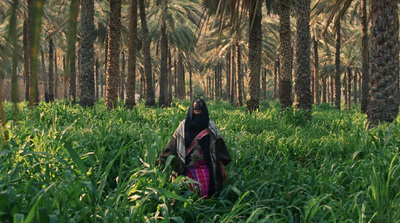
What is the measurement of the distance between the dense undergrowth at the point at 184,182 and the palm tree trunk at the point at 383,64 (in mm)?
1285

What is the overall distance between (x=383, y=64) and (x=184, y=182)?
18.5ft

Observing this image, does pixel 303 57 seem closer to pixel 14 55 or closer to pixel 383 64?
pixel 383 64

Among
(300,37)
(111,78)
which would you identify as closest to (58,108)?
(111,78)

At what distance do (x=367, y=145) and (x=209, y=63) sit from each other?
31697 mm

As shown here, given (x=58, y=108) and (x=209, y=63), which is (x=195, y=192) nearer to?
(x=58, y=108)

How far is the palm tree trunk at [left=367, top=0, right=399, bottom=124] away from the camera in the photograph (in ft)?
23.8

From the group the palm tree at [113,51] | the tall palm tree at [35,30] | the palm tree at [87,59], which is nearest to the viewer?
the tall palm tree at [35,30]

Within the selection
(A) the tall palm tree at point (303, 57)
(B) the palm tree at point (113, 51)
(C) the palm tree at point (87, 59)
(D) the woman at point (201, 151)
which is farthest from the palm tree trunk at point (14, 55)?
(B) the palm tree at point (113, 51)

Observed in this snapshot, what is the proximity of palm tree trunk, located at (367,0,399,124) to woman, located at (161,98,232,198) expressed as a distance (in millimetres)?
4652

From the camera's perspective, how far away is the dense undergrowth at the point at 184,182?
312 cm

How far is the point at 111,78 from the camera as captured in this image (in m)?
12.5

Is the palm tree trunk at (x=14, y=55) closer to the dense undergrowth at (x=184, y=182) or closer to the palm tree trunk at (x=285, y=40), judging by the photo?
the dense undergrowth at (x=184, y=182)

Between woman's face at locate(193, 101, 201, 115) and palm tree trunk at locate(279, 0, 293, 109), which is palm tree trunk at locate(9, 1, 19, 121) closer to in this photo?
woman's face at locate(193, 101, 201, 115)

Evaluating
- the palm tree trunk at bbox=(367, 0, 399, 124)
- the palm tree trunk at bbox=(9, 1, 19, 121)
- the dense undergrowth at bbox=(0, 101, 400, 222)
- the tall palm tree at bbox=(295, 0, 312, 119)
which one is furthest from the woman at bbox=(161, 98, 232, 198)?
the tall palm tree at bbox=(295, 0, 312, 119)
